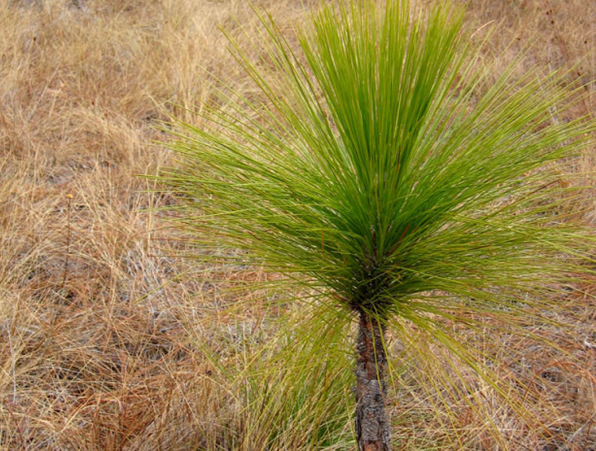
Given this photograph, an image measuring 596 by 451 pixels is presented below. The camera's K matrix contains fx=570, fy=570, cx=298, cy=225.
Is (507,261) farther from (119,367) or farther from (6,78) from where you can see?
(6,78)

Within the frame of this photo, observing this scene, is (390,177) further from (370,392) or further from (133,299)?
(133,299)

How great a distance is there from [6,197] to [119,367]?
1.03 metres

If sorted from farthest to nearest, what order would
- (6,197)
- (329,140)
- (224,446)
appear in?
(6,197) < (224,446) < (329,140)

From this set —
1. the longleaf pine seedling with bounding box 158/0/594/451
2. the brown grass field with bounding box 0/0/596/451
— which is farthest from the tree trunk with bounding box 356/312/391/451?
the brown grass field with bounding box 0/0/596/451

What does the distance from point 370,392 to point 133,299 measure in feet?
4.43

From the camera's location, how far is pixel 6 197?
8.57 feet

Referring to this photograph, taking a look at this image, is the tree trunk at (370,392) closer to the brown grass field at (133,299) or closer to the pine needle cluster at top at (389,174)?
the pine needle cluster at top at (389,174)

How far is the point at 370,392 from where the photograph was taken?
1236 millimetres

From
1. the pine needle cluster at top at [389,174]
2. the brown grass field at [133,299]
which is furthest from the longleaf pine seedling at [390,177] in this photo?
the brown grass field at [133,299]

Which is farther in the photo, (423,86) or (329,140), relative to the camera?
(329,140)

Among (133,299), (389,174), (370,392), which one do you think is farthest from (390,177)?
(133,299)

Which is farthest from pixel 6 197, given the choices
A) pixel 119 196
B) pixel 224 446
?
pixel 224 446

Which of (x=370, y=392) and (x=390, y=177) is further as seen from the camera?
(x=370, y=392)

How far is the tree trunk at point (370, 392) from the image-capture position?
4.04 feet
